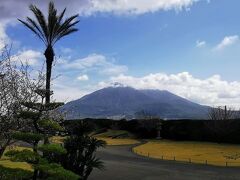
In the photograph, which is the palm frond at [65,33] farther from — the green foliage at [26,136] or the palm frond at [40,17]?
the green foliage at [26,136]

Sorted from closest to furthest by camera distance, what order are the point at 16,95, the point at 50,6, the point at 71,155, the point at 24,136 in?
the point at 24,136, the point at 16,95, the point at 71,155, the point at 50,6

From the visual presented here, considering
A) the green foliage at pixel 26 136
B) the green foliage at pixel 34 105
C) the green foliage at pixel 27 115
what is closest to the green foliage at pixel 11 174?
the green foliage at pixel 26 136

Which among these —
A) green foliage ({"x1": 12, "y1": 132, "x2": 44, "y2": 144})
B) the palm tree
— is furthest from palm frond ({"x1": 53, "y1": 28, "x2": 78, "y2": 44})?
green foliage ({"x1": 12, "y1": 132, "x2": 44, "y2": 144})

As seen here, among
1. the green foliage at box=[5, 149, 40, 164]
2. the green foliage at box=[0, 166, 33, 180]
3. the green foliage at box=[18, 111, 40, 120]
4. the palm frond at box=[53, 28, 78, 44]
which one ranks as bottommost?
the green foliage at box=[0, 166, 33, 180]

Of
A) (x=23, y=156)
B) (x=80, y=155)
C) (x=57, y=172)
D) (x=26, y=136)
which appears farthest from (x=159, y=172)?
(x=23, y=156)

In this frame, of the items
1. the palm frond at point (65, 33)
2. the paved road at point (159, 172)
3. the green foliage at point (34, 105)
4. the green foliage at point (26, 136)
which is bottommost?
the paved road at point (159, 172)

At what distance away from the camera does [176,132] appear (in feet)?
201

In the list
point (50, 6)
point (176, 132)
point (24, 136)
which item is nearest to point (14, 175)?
point (24, 136)

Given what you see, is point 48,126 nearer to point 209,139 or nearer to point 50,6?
point 50,6

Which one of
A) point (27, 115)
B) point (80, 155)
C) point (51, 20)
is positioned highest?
point (51, 20)

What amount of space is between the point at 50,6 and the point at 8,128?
1658cm

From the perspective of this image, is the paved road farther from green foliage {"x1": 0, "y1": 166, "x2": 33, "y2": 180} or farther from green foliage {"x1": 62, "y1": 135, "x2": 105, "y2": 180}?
green foliage {"x1": 0, "y1": 166, "x2": 33, "y2": 180}

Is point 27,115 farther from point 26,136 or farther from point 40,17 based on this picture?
point 40,17

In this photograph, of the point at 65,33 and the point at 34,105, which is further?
the point at 65,33
